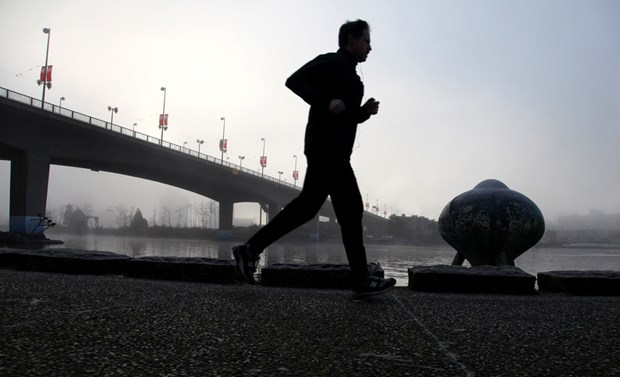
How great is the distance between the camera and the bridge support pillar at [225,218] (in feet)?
218

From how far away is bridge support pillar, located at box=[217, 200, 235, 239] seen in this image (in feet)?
218

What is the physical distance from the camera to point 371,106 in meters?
2.87

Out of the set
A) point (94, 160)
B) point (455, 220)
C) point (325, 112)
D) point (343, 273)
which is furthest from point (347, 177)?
point (94, 160)

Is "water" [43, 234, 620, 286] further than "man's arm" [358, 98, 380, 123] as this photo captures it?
Yes

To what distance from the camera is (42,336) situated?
4.54 feet

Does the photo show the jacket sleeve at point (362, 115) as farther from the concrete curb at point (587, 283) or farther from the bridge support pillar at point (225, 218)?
the bridge support pillar at point (225, 218)

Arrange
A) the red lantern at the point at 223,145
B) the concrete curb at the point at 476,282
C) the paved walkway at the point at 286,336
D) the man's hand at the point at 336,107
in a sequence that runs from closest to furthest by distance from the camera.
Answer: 1. the paved walkway at the point at 286,336
2. the man's hand at the point at 336,107
3. the concrete curb at the point at 476,282
4. the red lantern at the point at 223,145

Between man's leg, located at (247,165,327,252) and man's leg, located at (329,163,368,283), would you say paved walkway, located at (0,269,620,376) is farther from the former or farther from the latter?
man's leg, located at (247,165,327,252)

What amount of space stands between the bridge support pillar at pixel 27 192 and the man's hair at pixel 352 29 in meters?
34.5

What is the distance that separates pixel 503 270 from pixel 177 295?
8.02ft

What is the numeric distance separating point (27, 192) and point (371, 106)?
120ft

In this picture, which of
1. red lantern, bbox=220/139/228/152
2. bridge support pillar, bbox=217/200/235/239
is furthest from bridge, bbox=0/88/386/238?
red lantern, bbox=220/139/228/152

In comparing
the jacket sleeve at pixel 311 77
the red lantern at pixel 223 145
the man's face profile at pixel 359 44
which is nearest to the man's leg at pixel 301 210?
the jacket sleeve at pixel 311 77

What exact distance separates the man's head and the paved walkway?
1.66 meters
